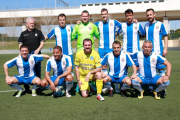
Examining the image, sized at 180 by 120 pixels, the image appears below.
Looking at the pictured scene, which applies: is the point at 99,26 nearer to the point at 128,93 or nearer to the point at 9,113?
the point at 128,93

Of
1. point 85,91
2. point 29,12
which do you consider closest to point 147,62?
point 85,91

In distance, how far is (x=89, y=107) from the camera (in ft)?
11.0

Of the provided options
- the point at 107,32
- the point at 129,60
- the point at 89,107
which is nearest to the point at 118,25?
the point at 107,32

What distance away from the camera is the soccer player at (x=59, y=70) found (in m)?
4.06

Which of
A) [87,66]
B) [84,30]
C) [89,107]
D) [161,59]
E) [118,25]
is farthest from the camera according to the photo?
[118,25]

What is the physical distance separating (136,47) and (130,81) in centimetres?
128

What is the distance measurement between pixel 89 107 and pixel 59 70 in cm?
131

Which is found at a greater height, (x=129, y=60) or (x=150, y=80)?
(x=129, y=60)

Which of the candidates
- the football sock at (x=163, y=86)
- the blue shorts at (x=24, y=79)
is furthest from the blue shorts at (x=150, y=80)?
the blue shorts at (x=24, y=79)

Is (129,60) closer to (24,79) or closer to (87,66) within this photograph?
(87,66)

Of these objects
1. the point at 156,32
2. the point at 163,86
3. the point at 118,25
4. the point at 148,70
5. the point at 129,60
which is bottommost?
the point at 163,86

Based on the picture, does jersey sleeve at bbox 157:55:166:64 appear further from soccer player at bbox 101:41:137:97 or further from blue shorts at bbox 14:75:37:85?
blue shorts at bbox 14:75:37:85

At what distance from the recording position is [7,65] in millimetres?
4102

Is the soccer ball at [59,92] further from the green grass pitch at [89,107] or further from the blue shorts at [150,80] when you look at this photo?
the blue shorts at [150,80]
